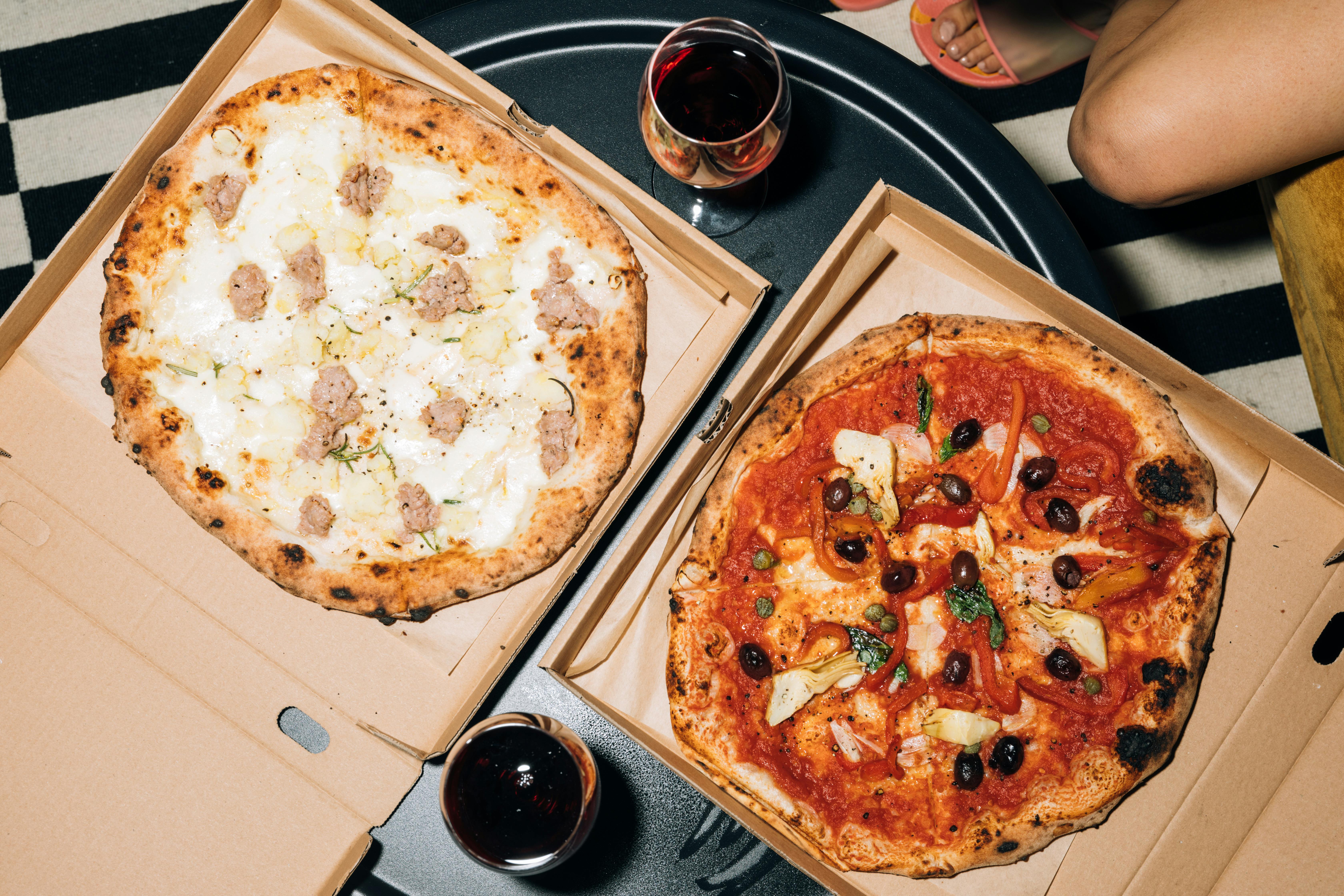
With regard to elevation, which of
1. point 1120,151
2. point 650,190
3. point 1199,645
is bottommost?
point 1199,645

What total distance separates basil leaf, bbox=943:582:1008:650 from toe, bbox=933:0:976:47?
8.73 ft

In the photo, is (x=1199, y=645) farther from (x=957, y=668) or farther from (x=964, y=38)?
(x=964, y=38)

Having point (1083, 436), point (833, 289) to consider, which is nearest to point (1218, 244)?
point (1083, 436)

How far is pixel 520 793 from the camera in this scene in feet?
8.60

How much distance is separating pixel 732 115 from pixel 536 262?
2.55ft

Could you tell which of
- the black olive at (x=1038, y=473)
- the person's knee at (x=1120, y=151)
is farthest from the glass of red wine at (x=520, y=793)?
the person's knee at (x=1120, y=151)

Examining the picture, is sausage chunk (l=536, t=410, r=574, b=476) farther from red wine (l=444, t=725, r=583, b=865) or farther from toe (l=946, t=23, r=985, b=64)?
toe (l=946, t=23, r=985, b=64)

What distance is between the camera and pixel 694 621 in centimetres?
269

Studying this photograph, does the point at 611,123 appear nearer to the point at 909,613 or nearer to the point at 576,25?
the point at 576,25

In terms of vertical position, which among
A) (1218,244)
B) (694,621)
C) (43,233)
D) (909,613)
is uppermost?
(43,233)

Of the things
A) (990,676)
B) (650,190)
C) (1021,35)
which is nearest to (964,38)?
(1021,35)

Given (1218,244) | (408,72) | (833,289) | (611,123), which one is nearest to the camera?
(833,289)

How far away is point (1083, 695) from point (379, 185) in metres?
2.76

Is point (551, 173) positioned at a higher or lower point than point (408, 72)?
lower
